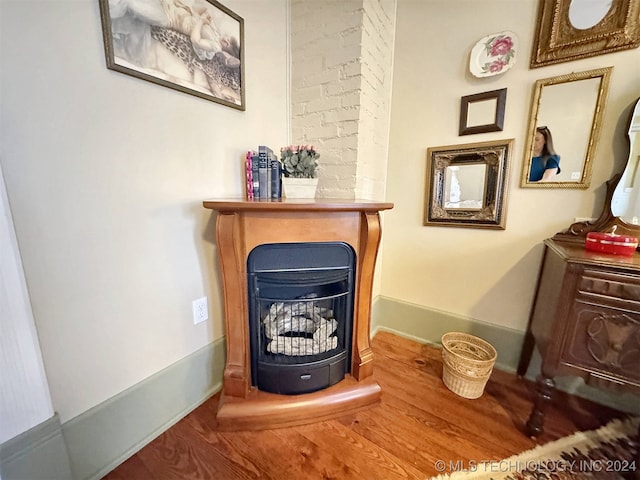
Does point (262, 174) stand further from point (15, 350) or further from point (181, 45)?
point (15, 350)

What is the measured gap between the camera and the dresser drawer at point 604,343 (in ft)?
3.00

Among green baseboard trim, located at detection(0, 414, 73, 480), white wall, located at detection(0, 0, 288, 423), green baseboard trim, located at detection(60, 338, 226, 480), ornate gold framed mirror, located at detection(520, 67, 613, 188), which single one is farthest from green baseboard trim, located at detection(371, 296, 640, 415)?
green baseboard trim, located at detection(0, 414, 73, 480)

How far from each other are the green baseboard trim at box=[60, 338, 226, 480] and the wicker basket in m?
1.31

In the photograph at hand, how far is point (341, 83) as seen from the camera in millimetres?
1450

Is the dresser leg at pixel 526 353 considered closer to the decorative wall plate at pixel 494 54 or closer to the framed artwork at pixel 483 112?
the framed artwork at pixel 483 112

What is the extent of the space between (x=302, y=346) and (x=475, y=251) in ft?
4.14

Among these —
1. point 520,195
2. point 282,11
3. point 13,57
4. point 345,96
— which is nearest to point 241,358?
point 13,57

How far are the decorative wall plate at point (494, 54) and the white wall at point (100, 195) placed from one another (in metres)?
1.31

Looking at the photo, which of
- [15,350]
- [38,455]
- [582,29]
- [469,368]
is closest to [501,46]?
[582,29]

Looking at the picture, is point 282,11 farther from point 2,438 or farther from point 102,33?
point 2,438

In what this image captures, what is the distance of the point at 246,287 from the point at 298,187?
58 centimetres

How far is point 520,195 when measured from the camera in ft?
4.82

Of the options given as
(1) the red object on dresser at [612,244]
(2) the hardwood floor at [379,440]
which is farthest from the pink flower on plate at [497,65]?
(2) the hardwood floor at [379,440]

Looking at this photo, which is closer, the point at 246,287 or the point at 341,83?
the point at 246,287
